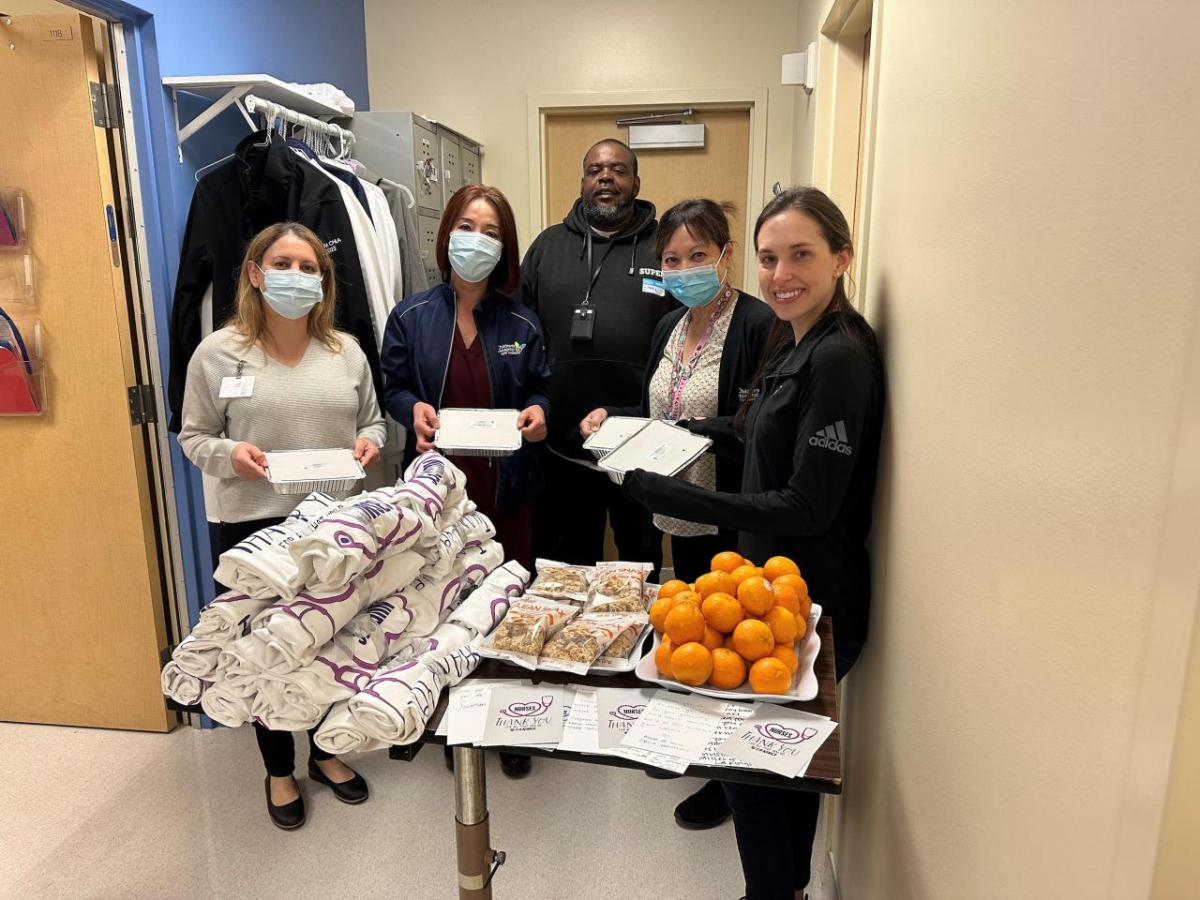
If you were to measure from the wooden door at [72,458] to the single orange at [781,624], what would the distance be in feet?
6.68

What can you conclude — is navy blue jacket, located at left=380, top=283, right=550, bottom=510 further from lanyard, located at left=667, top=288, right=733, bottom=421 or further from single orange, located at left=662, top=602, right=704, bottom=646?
single orange, located at left=662, top=602, right=704, bottom=646

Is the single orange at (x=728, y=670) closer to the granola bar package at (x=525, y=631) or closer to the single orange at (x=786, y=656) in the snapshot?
the single orange at (x=786, y=656)

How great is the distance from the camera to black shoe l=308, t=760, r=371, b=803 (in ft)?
7.34

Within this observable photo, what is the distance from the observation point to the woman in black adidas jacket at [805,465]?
1.36 metres

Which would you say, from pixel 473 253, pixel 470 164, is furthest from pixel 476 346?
pixel 470 164

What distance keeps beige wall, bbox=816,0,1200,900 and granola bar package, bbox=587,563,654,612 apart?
43 cm

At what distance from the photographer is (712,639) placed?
45.8 inches

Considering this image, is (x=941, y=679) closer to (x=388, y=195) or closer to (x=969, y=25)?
(x=969, y=25)

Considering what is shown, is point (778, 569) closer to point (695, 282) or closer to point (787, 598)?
point (787, 598)

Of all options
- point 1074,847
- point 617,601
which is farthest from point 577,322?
point 1074,847

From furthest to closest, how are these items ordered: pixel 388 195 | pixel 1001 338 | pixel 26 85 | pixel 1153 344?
pixel 388 195 → pixel 26 85 → pixel 1001 338 → pixel 1153 344

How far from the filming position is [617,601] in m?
1.39

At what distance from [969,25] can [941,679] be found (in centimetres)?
78

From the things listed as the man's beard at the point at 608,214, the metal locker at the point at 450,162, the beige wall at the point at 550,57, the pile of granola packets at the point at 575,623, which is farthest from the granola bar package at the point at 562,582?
the beige wall at the point at 550,57
